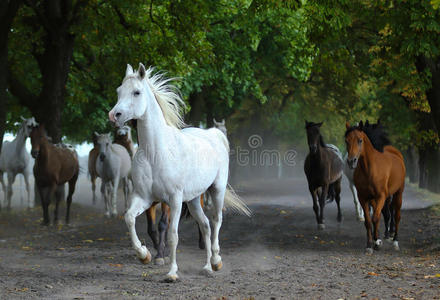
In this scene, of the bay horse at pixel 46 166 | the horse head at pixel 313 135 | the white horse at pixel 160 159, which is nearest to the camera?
the white horse at pixel 160 159

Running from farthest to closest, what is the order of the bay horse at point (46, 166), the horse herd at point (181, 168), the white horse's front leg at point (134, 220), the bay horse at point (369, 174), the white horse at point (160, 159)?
the bay horse at point (46, 166) → the bay horse at point (369, 174) → the horse herd at point (181, 168) → the white horse at point (160, 159) → the white horse's front leg at point (134, 220)

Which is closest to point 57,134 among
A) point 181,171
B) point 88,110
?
point 88,110

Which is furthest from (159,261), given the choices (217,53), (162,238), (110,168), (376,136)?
(217,53)

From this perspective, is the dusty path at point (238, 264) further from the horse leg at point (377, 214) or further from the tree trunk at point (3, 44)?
the tree trunk at point (3, 44)

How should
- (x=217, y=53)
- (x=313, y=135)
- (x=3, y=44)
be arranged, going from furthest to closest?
(x=217, y=53), (x=313, y=135), (x=3, y=44)

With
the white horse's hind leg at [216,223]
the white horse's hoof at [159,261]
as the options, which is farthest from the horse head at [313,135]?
the white horse's hoof at [159,261]

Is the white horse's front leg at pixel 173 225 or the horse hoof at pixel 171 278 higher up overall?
the white horse's front leg at pixel 173 225

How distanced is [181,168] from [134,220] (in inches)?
38.6

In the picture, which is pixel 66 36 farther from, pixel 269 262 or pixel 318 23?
pixel 269 262

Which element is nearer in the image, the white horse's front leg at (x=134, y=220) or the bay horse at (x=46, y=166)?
the white horse's front leg at (x=134, y=220)

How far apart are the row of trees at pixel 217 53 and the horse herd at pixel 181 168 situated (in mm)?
1971

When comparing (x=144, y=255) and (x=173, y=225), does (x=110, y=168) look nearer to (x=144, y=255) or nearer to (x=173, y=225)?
(x=173, y=225)

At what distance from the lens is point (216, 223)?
29.3ft

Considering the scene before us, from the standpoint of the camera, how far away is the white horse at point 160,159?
7.50m
